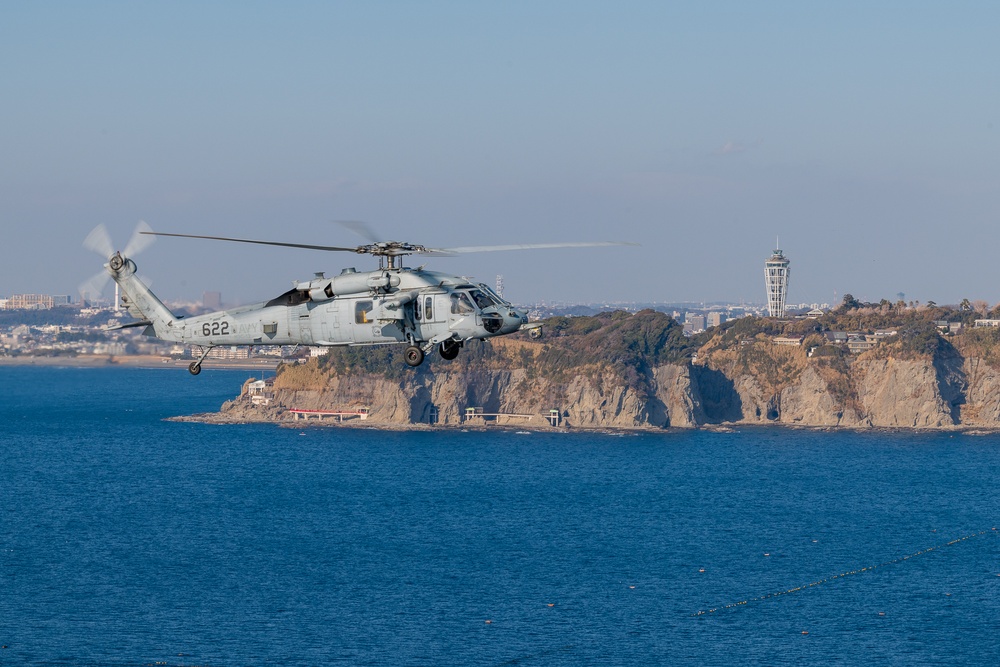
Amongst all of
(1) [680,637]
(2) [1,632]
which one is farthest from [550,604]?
(2) [1,632]

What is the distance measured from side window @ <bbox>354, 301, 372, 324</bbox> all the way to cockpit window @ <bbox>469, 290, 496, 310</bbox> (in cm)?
325

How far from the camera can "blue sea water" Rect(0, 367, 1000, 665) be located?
10769 cm

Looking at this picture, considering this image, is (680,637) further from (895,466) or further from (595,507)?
(895,466)

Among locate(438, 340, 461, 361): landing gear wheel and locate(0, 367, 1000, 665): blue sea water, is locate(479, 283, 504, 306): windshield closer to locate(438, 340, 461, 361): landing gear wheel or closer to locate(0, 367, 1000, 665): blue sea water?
locate(438, 340, 461, 361): landing gear wheel

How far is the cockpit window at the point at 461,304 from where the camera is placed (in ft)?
138

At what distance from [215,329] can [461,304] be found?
9.48 metres

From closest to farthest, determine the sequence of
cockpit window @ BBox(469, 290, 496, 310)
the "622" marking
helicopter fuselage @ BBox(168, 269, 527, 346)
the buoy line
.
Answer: helicopter fuselage @ BBox(168, 269, 527, 346), cockpit window @ BBox(469, 290, 496, 310), the "622" marking, the buoy line

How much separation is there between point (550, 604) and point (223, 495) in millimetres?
68026

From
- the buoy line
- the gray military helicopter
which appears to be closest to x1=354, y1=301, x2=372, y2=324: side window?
the gray military helicopter

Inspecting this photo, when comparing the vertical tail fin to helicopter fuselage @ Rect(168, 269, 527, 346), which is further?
the vertical tail fin

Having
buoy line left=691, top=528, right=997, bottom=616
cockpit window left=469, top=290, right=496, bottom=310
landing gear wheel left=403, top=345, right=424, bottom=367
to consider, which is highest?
cockpit window left=469, top=290, right=496, bottom=310

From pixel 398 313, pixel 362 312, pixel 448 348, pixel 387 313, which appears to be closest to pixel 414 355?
pixel 448 348

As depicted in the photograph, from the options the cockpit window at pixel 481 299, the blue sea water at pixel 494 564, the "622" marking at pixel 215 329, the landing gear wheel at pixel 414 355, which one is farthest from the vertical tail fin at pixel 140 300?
the blue sea water at pixel 494 564

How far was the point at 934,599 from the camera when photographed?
399 feet
